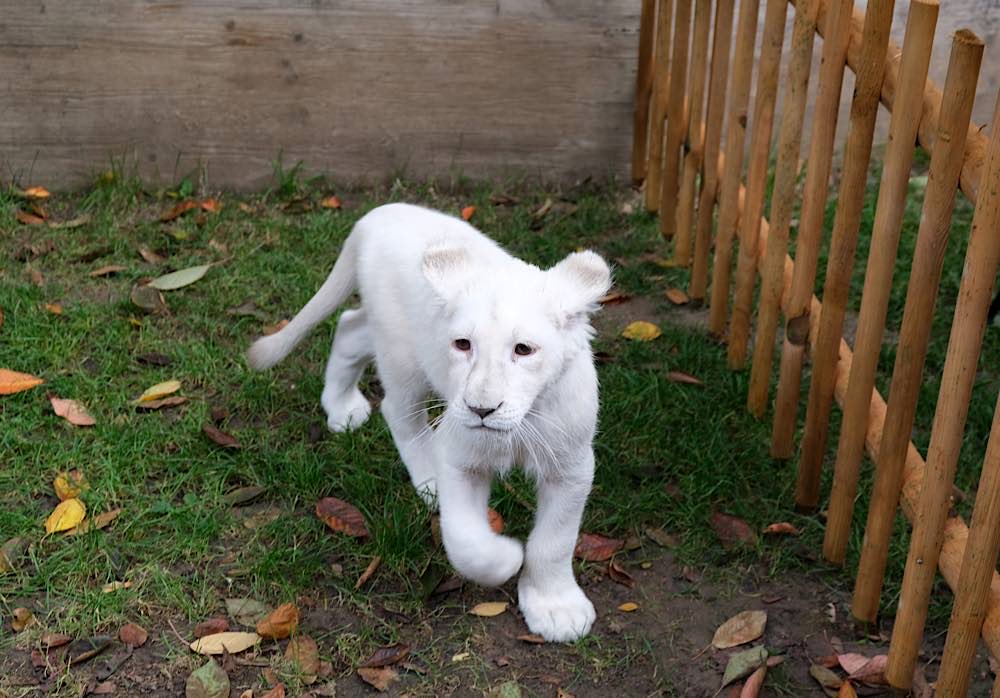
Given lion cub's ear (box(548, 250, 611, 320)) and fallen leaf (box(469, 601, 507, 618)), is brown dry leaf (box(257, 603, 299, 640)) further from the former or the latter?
lion cub's ear (box(548, 250, 611, 320))

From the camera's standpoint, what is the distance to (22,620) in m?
3.11

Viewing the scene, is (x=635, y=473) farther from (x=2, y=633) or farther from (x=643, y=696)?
(x=2, y=633)

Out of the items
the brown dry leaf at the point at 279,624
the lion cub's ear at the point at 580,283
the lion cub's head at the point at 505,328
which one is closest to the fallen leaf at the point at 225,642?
the brown dry leaf at the point at 279,624

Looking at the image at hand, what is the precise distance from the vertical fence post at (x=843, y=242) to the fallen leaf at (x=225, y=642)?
171 cm

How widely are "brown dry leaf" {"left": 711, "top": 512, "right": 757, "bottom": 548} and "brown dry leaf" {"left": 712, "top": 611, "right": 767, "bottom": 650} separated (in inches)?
12.0

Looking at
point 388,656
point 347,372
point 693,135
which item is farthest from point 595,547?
point 693,135

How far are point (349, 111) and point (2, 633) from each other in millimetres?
3196

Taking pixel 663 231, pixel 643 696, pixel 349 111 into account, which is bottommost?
pixel 643 696

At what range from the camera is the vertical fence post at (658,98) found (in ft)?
16.5

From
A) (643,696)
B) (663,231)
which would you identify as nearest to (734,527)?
(643,696)

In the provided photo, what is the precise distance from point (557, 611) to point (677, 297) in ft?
6.57

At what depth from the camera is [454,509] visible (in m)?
3.04

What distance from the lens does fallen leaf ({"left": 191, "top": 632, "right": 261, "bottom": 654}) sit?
3.04 m

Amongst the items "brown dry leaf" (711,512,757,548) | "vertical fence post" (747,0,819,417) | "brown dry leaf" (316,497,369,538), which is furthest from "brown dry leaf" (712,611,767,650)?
"brown dry leaf" (316,497,369,538)
